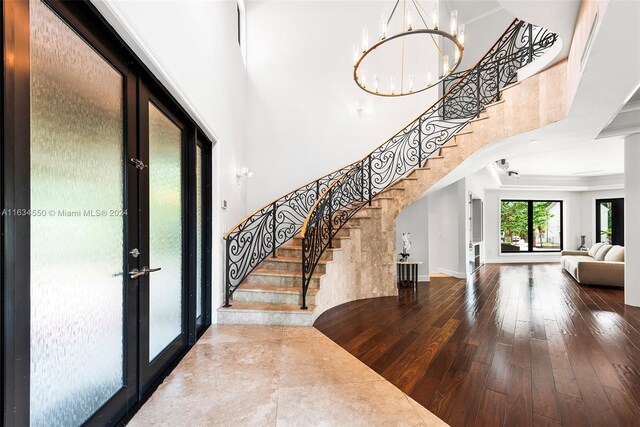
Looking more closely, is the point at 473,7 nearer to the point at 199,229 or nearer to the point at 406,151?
the point at 406,151

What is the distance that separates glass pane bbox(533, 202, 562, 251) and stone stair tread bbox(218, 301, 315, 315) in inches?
405

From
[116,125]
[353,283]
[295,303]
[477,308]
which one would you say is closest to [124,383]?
[116,125]

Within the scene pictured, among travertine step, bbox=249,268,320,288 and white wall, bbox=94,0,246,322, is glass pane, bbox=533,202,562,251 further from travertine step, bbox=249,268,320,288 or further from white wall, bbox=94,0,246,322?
white wall, bbox=94,0,246,322

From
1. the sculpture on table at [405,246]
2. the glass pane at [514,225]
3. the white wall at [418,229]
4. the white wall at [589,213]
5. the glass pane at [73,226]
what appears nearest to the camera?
the glass pane at [73,226]

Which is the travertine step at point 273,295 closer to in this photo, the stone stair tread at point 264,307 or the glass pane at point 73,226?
the stone stair tread at point 264,307

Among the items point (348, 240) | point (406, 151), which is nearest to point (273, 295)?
point (348, 240)

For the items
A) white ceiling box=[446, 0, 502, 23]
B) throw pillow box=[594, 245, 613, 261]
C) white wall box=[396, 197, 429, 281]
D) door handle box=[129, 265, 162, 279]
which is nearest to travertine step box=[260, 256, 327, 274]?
door handle box=[129, 265, 162, 279]

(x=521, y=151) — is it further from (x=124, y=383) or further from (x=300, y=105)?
(x=124, y=383)

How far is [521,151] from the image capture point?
474cm

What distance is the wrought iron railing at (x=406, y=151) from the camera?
385cm

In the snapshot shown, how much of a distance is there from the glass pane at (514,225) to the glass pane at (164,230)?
10.6 meters

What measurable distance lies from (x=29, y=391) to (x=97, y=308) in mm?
482

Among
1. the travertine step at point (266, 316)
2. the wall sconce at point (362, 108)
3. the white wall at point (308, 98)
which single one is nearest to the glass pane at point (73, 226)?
the travertine step at point (266, 316)

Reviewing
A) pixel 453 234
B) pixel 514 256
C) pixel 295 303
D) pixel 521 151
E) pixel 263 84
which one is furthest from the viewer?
pixel 514 256
